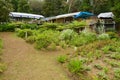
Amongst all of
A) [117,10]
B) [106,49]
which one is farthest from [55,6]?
[106,49]

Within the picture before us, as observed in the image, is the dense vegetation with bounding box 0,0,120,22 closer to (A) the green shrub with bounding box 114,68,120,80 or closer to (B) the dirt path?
(B) the dirt path

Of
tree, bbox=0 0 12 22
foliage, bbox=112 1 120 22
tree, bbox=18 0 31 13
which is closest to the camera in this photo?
foliage, bbox=112 1 120 22

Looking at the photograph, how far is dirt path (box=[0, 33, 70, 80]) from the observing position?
946 cm

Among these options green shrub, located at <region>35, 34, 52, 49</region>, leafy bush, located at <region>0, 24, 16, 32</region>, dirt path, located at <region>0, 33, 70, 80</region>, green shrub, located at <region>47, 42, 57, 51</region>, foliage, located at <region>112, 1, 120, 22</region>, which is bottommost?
dirt path, located at <region>0, 33, 70, 80</region>

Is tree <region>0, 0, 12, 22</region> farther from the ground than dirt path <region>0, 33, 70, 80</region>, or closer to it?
farther from the ground

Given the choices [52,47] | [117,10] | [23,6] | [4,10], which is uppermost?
[23,6]

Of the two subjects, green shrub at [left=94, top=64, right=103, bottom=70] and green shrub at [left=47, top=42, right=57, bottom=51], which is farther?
green shrub at [left=47, top=42, right=57, bottom=51]

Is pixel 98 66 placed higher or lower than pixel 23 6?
lower

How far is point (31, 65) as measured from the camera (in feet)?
35.9

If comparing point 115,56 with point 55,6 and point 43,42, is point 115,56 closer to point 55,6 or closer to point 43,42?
point 43,42

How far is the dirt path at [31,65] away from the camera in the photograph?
946cm

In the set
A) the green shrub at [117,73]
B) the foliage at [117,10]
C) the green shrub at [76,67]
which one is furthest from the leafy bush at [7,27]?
the green shrub at [117,73]

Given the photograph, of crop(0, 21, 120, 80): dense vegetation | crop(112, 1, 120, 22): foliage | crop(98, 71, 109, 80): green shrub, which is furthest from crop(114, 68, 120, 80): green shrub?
crop(112, 1, 120, 22): foliage

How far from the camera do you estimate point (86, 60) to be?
36.2 feet
